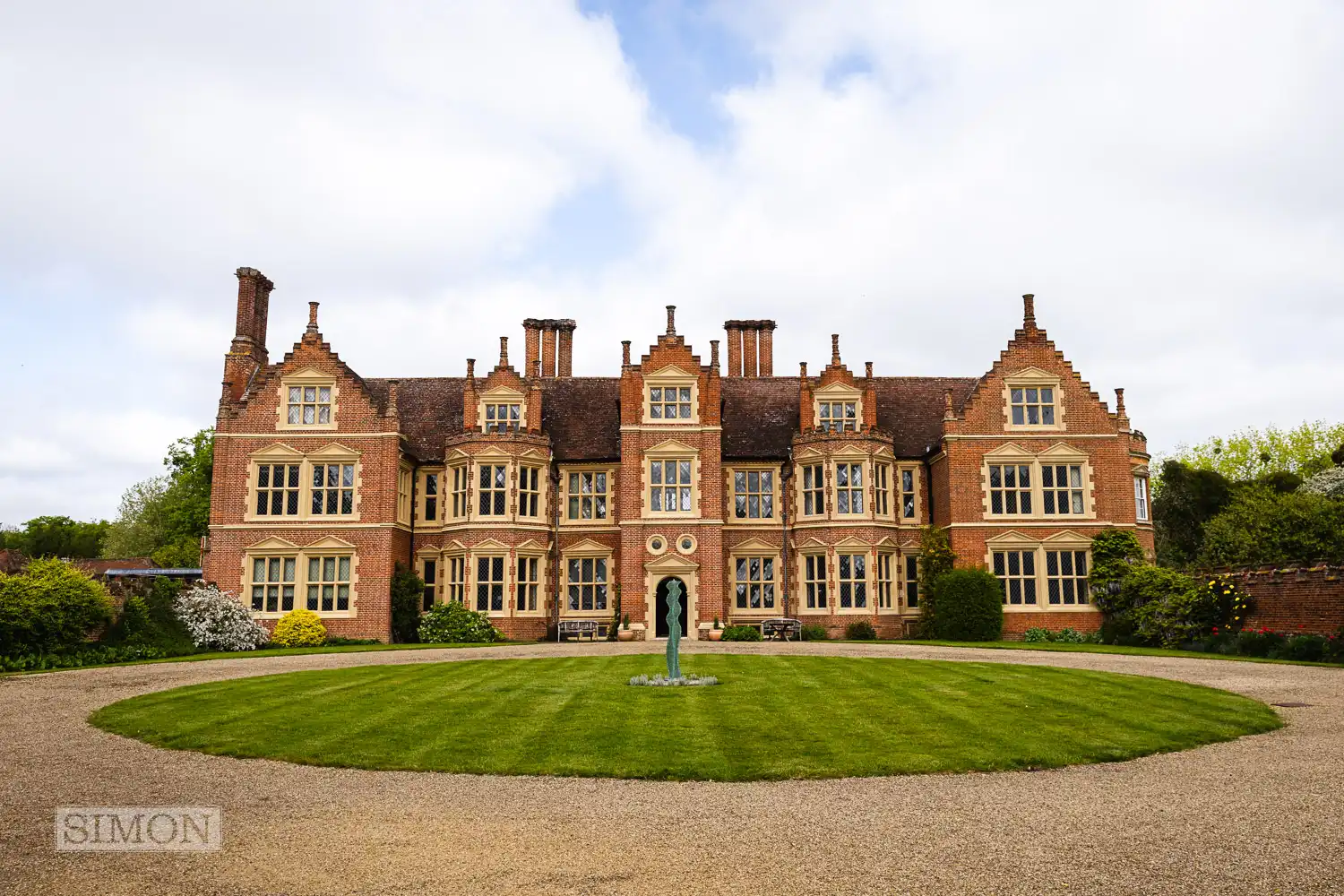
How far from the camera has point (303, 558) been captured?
3472cm

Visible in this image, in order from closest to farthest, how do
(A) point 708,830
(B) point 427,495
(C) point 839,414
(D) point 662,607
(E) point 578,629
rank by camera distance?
(A) point 708,830, (E) point 578,629, (D) point 662,607, (C) point 839,414, (B) point 427,495

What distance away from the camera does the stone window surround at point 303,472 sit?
35.0 m

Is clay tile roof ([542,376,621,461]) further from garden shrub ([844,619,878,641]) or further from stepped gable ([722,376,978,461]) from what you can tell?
garden shrub ([844,619,878,641])

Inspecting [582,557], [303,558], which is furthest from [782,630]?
[303,558]

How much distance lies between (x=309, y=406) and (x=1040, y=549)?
25950mm

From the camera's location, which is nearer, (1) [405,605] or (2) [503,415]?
(1) [405,605]

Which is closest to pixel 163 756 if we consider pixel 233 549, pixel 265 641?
pixel 265 641

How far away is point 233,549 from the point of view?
113ft

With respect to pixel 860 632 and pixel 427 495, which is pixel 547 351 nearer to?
pixel 427 495

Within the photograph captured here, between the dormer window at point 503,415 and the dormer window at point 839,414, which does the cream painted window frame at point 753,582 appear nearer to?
the dormer window at point 839,414

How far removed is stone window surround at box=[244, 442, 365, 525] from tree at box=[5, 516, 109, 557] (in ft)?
215

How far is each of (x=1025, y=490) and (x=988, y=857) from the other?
29.3 metres

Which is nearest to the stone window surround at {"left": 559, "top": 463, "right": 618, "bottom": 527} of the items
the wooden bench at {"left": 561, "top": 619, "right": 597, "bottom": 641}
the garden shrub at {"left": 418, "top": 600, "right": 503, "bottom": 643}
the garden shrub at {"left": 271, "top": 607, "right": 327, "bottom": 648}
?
the wooden bench at {"left": 561, "top": 619, "right": 597, "bottom": 641}

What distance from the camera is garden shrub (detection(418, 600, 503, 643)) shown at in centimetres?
3309
